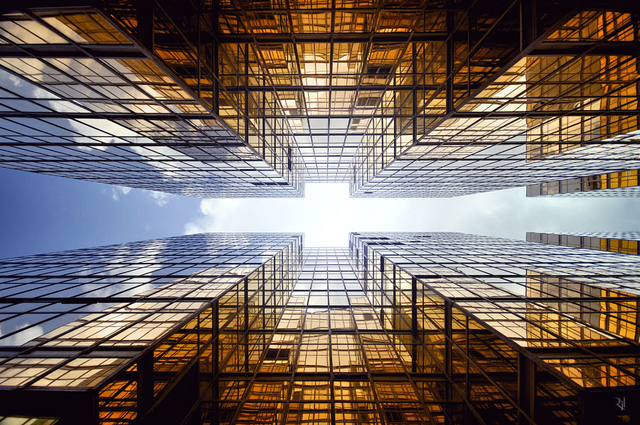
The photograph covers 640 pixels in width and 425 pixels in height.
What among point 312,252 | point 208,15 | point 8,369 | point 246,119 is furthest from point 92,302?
point 312,252

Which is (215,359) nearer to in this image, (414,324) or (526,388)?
(414,324)

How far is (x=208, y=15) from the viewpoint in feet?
46.9

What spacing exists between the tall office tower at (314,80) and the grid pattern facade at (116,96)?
0.09m

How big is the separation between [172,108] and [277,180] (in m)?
20.6

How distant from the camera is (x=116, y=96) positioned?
14.0 m

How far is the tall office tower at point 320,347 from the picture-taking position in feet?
27.6

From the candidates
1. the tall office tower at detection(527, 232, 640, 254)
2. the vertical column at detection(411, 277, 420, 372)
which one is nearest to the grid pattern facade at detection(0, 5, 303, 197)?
the vertical column at detection(411, 277, 420, 372)

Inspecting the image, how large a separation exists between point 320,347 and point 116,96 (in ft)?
Answer: 53.5

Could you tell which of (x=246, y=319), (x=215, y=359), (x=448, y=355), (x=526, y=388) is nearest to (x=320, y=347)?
(x=246, y=319)

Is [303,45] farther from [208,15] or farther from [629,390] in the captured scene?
[629,390]

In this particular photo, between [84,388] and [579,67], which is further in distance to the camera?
[579,67]

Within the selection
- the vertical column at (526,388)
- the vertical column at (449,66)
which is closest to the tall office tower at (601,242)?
the vertical column at (449,66)

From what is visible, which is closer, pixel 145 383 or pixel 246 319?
pixel 145 383

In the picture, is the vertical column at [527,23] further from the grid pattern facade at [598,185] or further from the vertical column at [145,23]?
the grid pattern facade at [598,185]
